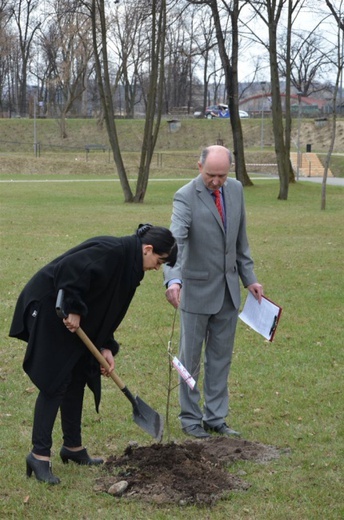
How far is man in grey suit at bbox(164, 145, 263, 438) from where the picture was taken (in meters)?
5.96

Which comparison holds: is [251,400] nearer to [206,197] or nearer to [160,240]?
[206,197]

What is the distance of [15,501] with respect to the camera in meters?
4.83

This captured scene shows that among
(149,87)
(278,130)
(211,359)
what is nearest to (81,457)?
(211,359)

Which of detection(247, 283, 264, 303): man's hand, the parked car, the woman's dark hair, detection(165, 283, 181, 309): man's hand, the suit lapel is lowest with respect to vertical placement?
the parked car

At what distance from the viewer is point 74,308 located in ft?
15.6

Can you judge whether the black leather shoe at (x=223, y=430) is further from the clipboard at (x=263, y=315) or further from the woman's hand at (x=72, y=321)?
the woman's hand at (x=72, y=321)

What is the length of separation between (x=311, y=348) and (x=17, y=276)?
226 inches

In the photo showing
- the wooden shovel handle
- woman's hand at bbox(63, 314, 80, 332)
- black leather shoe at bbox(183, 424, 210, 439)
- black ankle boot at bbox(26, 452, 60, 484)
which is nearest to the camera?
woman's hand at bbox(63, 314, 80, 332)

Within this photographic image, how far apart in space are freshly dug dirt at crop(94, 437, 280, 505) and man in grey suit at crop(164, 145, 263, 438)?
0.58 metres

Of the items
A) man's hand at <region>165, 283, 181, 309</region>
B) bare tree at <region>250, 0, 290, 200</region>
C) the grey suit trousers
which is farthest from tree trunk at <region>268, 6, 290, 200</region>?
man's hand at <region>165, 283, 181, 309</region>

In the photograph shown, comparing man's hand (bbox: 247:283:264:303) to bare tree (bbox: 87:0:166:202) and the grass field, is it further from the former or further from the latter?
the grass field

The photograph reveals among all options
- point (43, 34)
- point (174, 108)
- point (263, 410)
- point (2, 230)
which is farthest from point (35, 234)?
point (174, 108)

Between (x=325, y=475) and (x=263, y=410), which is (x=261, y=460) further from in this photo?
(x=263, y=410)

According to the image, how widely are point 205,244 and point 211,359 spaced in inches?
33.3
